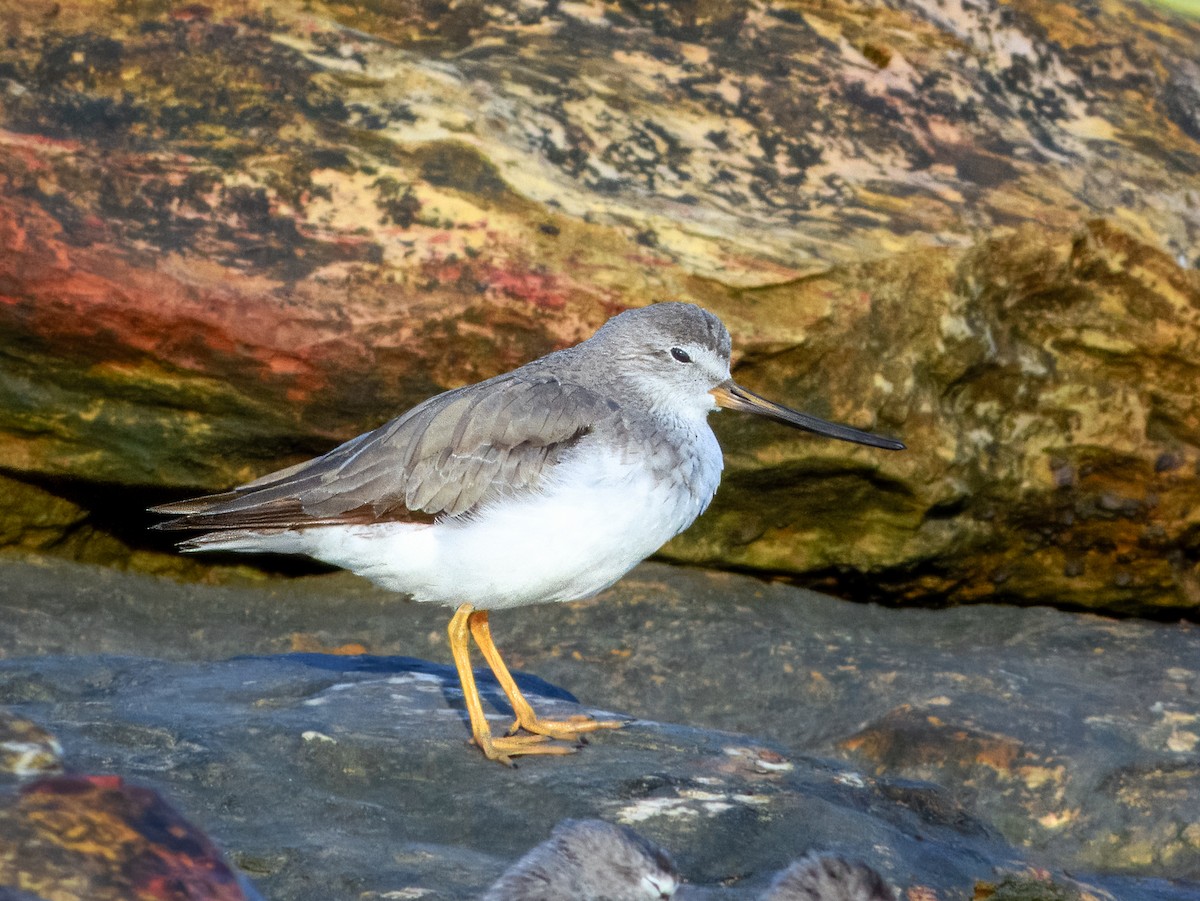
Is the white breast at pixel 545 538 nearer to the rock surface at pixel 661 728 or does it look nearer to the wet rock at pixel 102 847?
the rock surface at pixel 661 728

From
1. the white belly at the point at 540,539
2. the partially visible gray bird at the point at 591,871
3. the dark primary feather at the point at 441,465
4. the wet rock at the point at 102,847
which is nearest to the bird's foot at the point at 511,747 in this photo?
the white belly at the point at 540,539

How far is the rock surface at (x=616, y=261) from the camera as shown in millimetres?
8375

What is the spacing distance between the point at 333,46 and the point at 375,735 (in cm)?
481

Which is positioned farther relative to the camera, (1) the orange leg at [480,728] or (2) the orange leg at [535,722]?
(2) the orange leg at [535,722]

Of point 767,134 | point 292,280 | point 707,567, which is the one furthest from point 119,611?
point 767,134

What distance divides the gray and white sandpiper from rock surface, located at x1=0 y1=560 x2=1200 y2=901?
2.01 ft

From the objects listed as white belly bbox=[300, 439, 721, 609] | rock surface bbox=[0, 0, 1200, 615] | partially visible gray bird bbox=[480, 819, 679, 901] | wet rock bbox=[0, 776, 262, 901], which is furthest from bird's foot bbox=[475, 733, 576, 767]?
rock surface bbox=[0, 0, 1200, 615]

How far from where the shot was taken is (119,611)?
28.7 feet

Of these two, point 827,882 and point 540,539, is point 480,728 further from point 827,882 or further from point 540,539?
point 827,882

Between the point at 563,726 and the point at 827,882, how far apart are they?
203 cm

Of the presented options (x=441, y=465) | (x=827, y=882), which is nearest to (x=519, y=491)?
(x=441, y=465)

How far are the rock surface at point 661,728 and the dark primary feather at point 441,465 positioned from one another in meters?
0.86

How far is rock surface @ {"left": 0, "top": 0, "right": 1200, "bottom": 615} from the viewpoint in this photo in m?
8.38

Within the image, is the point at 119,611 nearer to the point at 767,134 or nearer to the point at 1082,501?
the point at 767,134
